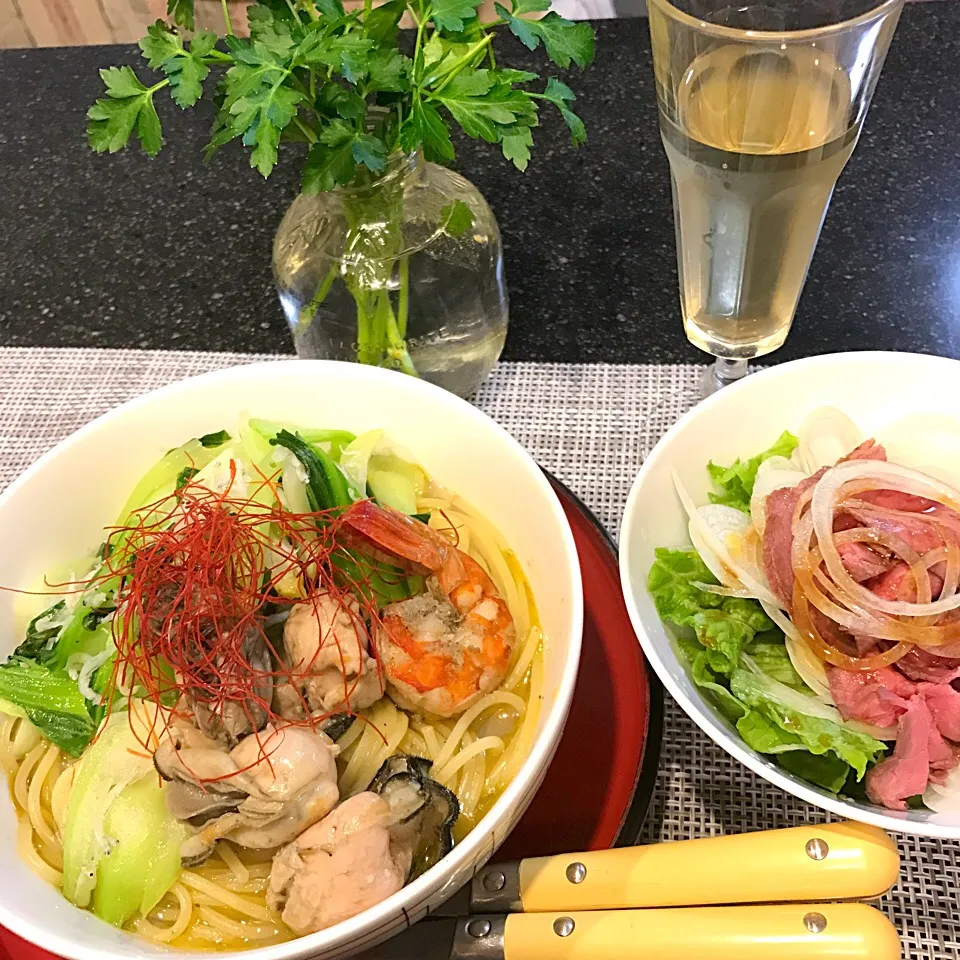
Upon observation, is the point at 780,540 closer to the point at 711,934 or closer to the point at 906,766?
the point at 906,766

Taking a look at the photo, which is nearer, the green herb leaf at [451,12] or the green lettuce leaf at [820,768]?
the green lettuce leaf at [820,768]

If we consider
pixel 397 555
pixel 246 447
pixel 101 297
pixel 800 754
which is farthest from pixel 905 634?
pixel 101 297

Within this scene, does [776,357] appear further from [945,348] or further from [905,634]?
[905,634]

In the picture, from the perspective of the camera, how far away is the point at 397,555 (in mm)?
1104

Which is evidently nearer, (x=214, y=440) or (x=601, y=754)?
(x=601, y=754)

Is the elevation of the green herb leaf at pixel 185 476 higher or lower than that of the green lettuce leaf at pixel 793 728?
higher

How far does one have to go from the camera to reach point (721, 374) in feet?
4.86

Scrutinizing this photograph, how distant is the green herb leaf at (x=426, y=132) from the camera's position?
109 centimetres

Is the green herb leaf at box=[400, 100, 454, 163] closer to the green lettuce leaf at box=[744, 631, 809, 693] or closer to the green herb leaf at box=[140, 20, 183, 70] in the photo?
the green herb leaf at box=[140, 20, 183, 70]

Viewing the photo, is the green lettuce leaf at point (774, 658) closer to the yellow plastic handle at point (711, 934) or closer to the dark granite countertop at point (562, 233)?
the yellow plastic handle at point (711, 934)

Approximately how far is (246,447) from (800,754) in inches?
30.5

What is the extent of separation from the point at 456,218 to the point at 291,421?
Answer: 40cm

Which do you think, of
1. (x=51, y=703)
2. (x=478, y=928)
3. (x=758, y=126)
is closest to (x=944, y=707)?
(x=478, y=928)

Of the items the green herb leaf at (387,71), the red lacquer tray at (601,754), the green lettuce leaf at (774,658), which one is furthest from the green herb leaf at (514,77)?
the green lettuce leaf at (774,658)
